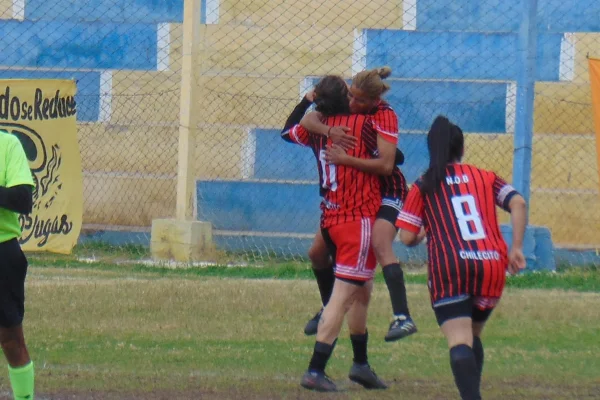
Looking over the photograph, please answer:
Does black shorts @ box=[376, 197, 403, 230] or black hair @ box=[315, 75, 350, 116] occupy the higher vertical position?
black hair @ box=[315, 75, 350, 116]

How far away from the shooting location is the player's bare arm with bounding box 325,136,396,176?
6.66 meters

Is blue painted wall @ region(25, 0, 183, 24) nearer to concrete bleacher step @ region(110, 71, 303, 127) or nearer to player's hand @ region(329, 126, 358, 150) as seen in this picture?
concrete bleacher step @ region(110, 71, 303, 127)

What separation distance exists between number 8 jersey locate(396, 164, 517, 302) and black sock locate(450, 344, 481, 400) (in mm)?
279

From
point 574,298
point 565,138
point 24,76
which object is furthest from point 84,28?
point 574,298

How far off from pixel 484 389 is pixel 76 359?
2706 mm

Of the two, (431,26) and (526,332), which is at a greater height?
(431,26)

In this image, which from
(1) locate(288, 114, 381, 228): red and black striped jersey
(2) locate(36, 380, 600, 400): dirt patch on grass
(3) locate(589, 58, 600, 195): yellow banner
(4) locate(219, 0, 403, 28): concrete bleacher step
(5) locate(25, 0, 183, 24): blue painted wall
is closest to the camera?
(2) locate(36, 380, 600, 400): dirt patch on grass

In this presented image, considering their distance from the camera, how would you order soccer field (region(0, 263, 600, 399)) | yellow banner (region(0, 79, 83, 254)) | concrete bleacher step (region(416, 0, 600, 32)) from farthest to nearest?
concrete bleacher step (region(416, 0, 600, 32)), yellow banner (region(0, 79, 83, 254)), soccer field (region(0, 263, 600, 399))

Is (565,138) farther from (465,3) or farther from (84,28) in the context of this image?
(84,28)

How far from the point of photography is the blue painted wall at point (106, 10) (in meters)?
16.4

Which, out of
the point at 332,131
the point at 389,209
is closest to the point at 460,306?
the point at 389,209

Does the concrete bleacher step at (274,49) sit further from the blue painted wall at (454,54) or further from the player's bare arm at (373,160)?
the player's bare arm at (373,160)

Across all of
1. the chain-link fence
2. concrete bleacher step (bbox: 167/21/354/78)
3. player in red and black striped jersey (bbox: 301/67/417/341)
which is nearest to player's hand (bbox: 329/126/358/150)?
player in red and black striped jersey (bbox: 301/67/417/341)

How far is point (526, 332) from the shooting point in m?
8.93
